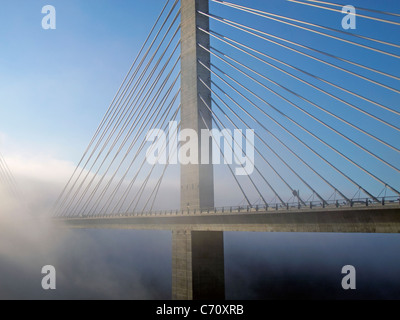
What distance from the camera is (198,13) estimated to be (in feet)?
129

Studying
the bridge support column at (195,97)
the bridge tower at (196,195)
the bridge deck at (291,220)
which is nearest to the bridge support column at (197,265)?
the bridge tower at (196,195)

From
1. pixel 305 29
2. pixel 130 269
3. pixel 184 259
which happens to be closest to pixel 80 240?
pixel 130 269

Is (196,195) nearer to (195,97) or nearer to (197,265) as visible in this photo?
(197,265)

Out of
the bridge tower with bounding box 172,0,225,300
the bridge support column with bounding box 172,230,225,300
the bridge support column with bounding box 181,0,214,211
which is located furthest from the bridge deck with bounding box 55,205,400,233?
the bridge support column with bounding box 181,0,214,211

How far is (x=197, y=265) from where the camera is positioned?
35719 millimetres

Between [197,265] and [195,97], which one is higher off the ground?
[195,97]

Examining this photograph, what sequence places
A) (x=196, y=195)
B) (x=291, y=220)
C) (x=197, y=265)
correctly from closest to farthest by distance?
(x=291, y=220), (x=197, y=265), (x=196, y=195)

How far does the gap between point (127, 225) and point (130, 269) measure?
44.2 m

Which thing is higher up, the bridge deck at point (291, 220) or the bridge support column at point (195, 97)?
the bridge support column at point (195, 97)

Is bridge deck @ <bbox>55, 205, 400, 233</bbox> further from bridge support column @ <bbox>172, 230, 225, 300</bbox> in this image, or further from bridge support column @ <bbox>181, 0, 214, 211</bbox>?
bridge support column @ <bbox>181, 0, 214, 211</bbox>

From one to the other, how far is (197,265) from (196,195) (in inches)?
271

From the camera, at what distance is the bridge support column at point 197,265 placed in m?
35.5

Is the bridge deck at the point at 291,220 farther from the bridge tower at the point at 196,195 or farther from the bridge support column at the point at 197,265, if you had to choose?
the bridge tower at the point at 196,195

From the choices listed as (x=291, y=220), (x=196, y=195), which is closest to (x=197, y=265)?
(x=196, y=195)
